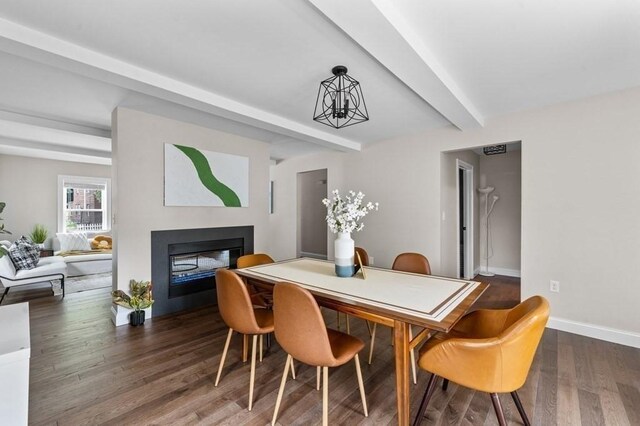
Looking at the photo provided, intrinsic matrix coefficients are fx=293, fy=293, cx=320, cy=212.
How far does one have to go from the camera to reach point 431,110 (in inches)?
126

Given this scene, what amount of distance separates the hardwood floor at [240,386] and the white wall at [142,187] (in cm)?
77

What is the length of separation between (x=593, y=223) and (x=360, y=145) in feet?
9.70

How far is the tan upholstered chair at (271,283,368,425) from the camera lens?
145cm

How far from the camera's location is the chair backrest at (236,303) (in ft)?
5.88

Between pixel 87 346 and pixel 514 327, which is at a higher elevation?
pixel 514 327

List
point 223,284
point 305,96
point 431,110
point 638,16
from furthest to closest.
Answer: point 431,110, point 305,96, point 223,284, point 638,16

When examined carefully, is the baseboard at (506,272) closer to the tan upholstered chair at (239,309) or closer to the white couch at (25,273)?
the tan upholstered chair at (239,309)

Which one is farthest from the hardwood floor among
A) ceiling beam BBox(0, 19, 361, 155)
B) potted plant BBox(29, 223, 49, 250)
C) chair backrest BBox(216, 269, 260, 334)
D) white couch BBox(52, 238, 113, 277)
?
potted plant BBox(29, 223, 49, 250)

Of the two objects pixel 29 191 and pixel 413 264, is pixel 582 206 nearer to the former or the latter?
pixel 413 264

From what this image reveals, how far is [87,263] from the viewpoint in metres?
5.08

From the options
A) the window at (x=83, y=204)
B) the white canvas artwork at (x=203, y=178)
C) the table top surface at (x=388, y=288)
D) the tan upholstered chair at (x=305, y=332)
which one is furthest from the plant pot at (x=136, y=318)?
the window at (x=83, y=204)

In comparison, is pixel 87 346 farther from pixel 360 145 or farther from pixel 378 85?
pixel 360 145

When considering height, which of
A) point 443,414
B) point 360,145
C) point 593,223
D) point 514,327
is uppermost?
point 360,145

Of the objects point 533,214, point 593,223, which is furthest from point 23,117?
point 593,223
